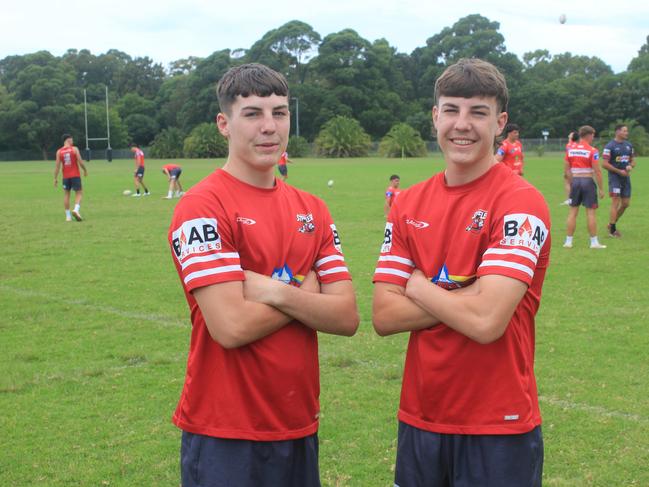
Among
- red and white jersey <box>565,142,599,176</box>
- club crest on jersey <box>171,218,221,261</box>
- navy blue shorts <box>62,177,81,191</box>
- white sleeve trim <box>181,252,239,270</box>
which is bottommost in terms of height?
navy blue shorts <box>62,177,81,191</box>

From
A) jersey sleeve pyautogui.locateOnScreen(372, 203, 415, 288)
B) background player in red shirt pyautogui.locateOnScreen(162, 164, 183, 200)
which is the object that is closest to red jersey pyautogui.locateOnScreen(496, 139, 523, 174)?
background player in red shirt pyautogui.locateOnScreen(162, 164, 183, 200)

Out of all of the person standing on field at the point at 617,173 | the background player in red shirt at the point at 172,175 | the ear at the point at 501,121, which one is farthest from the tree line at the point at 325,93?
the ear at the point at 501,121

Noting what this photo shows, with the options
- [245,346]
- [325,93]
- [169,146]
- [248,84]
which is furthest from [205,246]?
[325,93]

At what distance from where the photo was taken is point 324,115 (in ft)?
300

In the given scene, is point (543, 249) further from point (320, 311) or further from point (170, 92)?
point (170, 92)

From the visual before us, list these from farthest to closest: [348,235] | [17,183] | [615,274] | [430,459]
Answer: [17,183] → [348,235] → [615,274] → [430,459]

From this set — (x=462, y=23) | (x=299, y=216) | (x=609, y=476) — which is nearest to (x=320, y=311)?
(x=299, y=216)

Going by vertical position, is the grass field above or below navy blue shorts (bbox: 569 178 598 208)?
below

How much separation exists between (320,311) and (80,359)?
4.86 m

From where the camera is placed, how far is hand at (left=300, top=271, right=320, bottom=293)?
3139 mm

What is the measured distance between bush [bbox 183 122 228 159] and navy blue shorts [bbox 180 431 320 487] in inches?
3050

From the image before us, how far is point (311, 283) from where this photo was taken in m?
3.17

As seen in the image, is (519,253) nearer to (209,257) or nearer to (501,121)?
(501,121)

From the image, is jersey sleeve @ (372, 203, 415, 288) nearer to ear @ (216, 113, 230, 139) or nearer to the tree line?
ear @ (216, 113, 230, 139)
